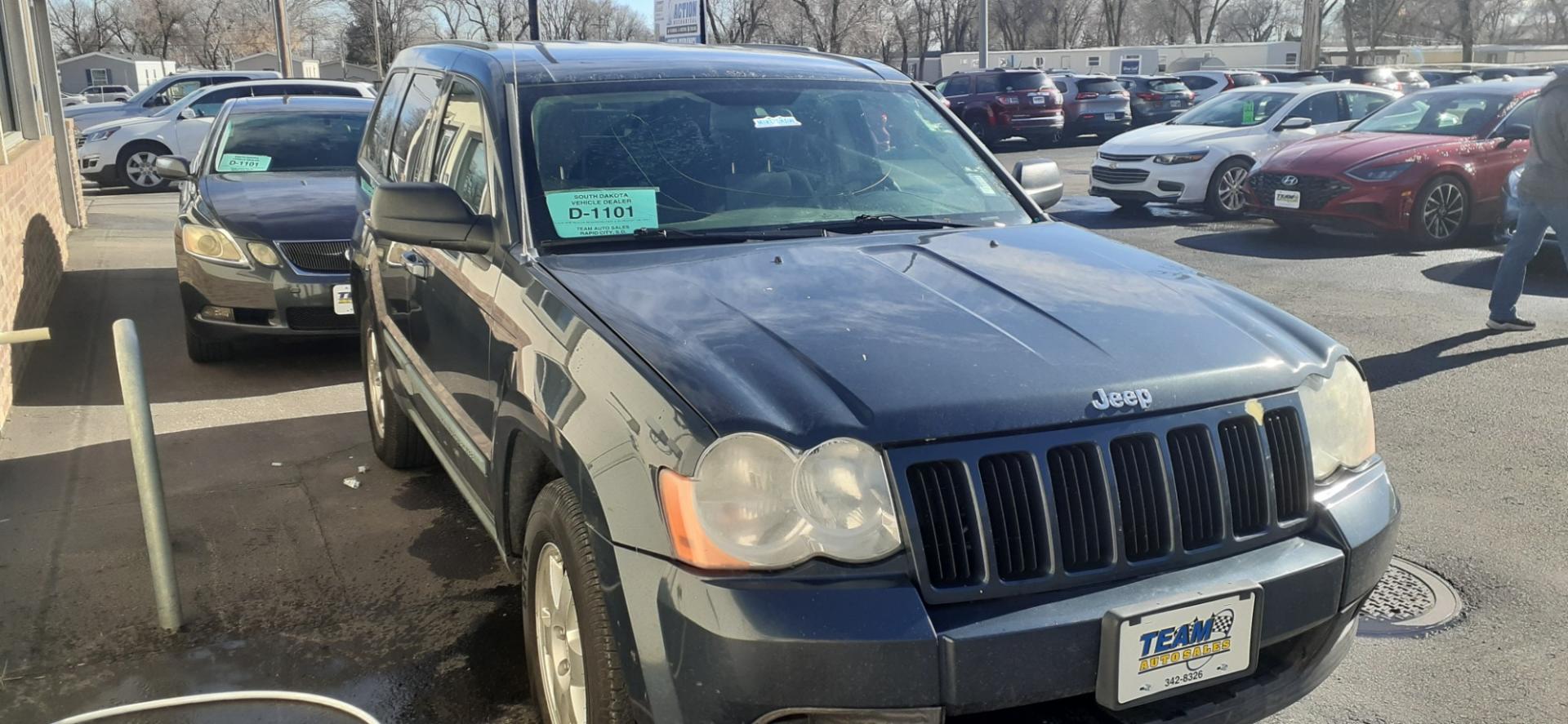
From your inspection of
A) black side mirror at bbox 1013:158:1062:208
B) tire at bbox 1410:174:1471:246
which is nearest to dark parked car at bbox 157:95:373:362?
black side mirror at bbox 1013:158:1062:208

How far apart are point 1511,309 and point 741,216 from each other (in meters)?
6.28

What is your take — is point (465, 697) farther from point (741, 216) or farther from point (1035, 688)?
point (1035, 688)

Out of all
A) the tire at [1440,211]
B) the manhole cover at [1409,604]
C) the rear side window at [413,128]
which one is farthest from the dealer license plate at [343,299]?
the tire at [1440,211]

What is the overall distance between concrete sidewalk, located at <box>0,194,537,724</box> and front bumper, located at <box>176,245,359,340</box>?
0.32 metres

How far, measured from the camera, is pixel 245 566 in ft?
14.9

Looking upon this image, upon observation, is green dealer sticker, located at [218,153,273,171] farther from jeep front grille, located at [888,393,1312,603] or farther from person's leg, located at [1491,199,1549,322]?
person's leg, located at [1491,199,1549,322]

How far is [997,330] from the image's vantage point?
2832 mm

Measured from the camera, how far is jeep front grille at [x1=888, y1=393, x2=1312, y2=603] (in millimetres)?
2402

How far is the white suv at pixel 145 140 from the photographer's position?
18031mm

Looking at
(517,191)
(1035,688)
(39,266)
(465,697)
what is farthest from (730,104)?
(39,266)

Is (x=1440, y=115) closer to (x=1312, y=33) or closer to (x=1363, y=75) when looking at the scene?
(x=1363, y=75)

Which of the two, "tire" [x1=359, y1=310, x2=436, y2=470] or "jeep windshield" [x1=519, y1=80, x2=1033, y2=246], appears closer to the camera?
"jeep windshield" [x1=519, y1=80, x2=1033, y2=246]

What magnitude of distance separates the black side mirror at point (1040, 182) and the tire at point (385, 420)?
2.62 meters

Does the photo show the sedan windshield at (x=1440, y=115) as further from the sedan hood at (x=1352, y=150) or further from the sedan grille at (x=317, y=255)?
the sedan grille at (x=317, y=255)
